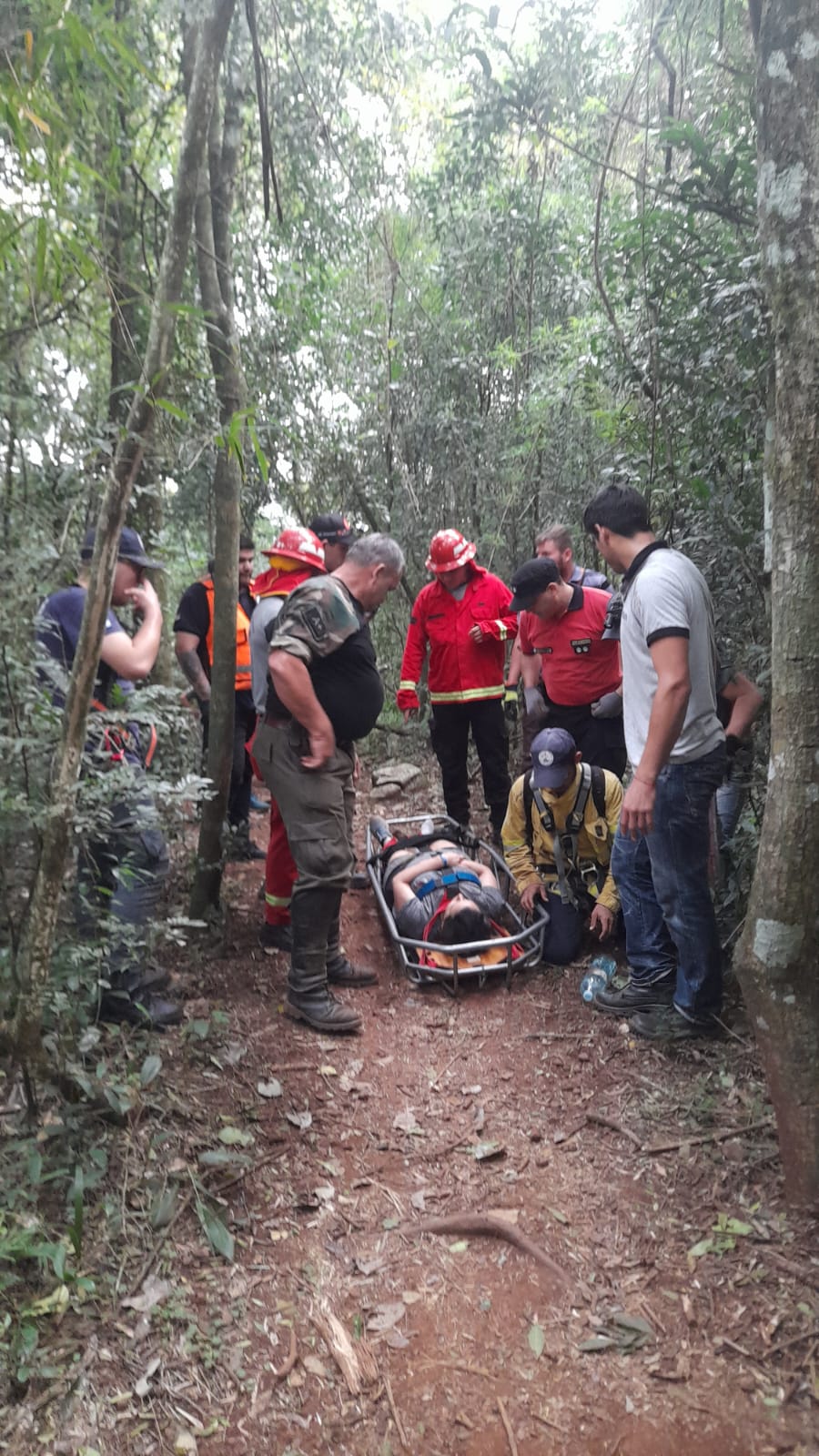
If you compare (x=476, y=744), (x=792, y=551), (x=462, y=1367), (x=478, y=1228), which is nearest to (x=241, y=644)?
(x=476, y=744)

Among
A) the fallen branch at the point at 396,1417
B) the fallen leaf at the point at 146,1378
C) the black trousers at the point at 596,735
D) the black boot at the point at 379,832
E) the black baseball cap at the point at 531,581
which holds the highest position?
the black baseball cap at the point at 531,581

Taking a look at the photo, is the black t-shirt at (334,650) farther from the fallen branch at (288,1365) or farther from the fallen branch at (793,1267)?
the fallen branch at (793,1267)

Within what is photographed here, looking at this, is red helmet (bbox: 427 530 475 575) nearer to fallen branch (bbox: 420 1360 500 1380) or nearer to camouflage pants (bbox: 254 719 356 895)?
camouflage pants (bbox: 254 719 356 895)

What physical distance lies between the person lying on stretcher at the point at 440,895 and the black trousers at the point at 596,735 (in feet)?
3.14

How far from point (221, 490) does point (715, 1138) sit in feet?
11.6

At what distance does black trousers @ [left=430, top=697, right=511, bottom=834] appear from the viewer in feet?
18.9

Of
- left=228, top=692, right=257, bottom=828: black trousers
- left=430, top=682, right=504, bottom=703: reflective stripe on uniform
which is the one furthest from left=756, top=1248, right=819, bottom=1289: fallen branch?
left=228, top=692, right=257, bottom=828: black trousers

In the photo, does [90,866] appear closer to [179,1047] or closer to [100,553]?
[179,1047]

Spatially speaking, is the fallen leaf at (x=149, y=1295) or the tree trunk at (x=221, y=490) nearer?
the fallen leaf at (x=149, y=1295)

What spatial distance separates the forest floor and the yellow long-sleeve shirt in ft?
3.79

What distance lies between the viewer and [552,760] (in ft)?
14.5

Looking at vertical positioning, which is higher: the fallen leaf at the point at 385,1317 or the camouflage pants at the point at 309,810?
the camouflage pants at the point at 309,810

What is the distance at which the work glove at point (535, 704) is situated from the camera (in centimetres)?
533

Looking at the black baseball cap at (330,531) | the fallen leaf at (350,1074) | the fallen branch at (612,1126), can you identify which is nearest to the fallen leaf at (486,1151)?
the fallen branch at (612,1126)
